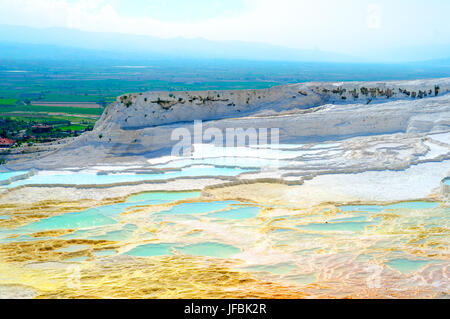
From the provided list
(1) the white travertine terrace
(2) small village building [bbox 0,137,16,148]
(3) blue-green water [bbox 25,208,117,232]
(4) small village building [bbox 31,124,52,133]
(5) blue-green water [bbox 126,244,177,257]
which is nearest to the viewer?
(5) blue-green water [bbox 126,244,177,257]

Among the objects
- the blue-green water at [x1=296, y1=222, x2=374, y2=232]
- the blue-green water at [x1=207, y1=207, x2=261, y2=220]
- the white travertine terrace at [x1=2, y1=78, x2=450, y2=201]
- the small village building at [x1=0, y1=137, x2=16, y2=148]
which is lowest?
the small village building at [x1=0, y1=137, x2=16, y2=148]

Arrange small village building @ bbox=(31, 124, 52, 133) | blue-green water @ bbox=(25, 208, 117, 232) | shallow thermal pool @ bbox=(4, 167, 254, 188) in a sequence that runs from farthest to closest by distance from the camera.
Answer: small village building @ bbox=(31, 124, 52, 133) < shallow thermal pool @ bbox=(4, 167, 254, 188) < blue-green water @ bbox=(25, 208, 117, 232)

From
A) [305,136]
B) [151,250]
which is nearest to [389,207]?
[151,250]

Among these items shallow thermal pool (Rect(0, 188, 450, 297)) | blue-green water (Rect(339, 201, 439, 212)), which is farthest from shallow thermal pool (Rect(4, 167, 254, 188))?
blue-green water (Rect(339, 201, 439, 212))

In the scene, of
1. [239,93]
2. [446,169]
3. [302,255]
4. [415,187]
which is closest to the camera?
[302,255]

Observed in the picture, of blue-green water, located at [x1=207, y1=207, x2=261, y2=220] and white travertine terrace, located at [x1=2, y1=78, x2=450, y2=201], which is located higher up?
white travertine terrace, located at [x1=2, y1=78, x2=450, y2=201]

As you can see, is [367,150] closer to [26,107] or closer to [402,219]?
[402,219]

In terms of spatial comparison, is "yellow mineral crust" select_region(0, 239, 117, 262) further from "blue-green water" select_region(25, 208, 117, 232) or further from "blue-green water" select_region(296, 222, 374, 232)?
"blue-green water" select_region(296, 222, 374, 232)

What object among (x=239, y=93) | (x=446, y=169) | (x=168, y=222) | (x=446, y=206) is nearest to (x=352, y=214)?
(x=446, y=206)

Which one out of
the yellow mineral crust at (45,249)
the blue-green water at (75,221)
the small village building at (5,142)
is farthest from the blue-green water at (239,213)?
the small village building at (5,142)

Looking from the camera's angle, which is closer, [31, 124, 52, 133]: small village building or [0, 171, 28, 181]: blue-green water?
[0, 171, 28, 181]: blue-green water
